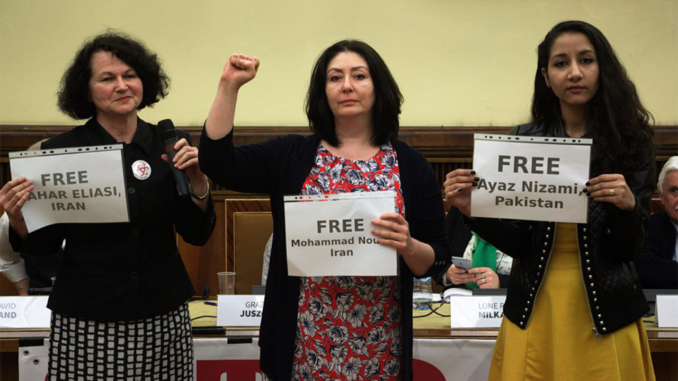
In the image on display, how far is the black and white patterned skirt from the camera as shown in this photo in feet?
5.44

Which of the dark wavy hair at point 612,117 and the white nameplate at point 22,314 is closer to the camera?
the dark wavy hair at point 612,117

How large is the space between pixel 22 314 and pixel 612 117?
6.50 feet

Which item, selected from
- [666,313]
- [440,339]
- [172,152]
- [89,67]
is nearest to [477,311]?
[440,339]

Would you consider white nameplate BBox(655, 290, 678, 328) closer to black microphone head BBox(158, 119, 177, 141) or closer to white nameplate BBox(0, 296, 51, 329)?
black microphone head BBox(158, 119, 177, 141)

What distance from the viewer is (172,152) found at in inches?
68.1

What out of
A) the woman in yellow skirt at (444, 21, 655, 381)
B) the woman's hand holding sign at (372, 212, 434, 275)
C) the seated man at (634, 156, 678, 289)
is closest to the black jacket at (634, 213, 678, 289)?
the seated man at (634, 156, 678, 289)

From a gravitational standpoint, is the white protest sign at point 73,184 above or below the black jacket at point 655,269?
above

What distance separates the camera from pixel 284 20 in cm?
376

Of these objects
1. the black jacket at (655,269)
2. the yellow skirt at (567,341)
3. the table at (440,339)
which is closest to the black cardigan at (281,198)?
the yellow skirt at (567,341)

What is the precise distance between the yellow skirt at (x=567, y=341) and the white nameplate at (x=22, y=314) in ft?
5.19

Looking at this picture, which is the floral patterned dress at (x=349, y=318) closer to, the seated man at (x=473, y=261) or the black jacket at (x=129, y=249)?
the black jacket at (x=129, y=249)

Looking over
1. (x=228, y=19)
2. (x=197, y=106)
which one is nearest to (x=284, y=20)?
(x=228, y=19)

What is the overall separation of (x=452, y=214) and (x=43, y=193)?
1973mm

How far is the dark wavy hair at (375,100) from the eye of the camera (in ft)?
5.26
